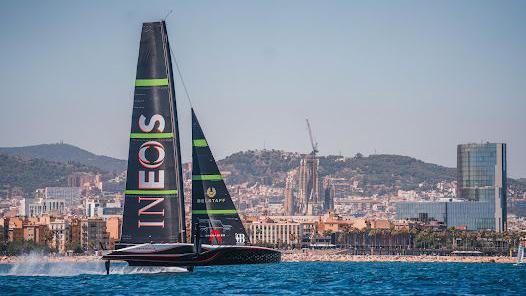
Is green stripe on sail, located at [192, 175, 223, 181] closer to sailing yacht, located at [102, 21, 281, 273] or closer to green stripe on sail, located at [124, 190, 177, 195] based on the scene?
sailing yacht, located at [102, 21, 281, 273]

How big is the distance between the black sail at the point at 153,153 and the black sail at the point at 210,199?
32.7 ft

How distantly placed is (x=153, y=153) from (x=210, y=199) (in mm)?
12274

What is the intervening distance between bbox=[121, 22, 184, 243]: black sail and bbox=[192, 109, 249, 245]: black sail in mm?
9969

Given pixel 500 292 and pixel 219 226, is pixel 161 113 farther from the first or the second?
pixel 500 292

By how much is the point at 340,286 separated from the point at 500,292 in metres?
8.63

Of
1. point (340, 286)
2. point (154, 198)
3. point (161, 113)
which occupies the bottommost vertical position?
point (340, 286)

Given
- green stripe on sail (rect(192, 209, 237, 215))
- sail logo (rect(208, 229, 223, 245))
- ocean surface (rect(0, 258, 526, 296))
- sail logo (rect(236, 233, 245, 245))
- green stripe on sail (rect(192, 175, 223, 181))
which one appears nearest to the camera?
ocean surface (rect(0, 258, 526, 296))

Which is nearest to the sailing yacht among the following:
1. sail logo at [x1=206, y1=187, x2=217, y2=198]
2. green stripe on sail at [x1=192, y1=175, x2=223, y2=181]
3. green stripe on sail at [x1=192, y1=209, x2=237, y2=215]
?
green stripe on sail at [x1=192, y1=209, x2=237, y2=215]

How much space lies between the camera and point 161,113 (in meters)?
65.8

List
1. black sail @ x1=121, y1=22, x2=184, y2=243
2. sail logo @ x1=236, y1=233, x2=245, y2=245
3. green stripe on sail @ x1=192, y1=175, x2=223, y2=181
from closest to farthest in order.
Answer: black sail @ x1=121, y1=22, x2=184, y2=243, green stripe on sail @ x1=192, y1=175, x2=223, y2=181, sail logo @ x1=236, y1=233, x2=245, y2=245

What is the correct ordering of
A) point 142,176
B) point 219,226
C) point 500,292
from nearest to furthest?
point 500,292
point 142,176
point 219,226

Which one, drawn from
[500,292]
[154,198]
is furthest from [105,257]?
[500,292]

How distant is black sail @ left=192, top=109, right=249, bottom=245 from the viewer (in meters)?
76.6

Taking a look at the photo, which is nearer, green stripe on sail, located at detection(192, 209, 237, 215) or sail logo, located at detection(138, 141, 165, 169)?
sail logo, located at detection(138, 141, 165, 169)
